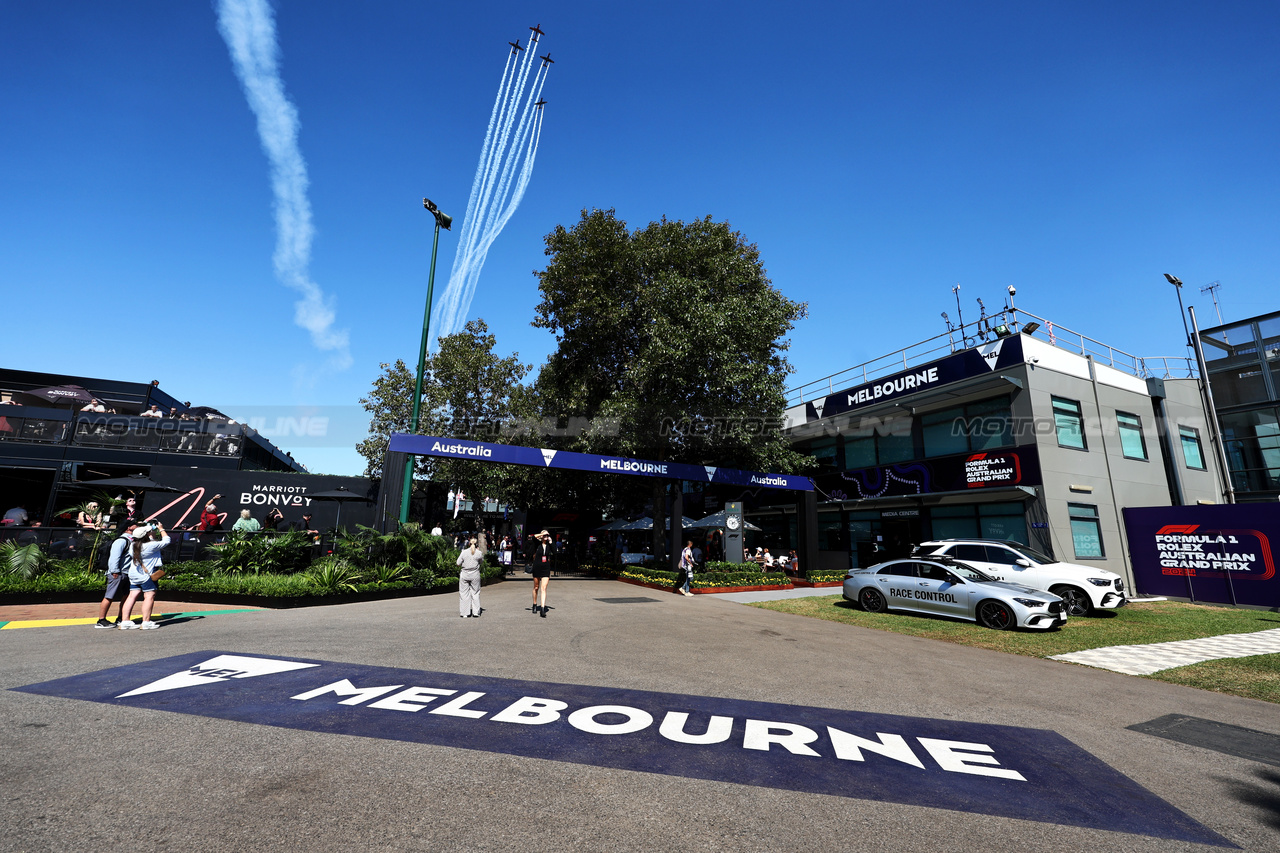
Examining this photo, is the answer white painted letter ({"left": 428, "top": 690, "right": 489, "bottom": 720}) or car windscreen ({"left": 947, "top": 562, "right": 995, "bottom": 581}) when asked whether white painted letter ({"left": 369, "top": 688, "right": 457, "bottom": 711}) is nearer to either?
white painted letter ({"left": 428, "top": 690, "right": 489, "bottom": 720})

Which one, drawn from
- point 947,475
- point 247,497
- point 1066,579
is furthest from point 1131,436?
point 247,497

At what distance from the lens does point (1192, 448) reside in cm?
2428

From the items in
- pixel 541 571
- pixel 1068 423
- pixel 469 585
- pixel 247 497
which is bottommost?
pixel 469 585

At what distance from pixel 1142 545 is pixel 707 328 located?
16754 mm

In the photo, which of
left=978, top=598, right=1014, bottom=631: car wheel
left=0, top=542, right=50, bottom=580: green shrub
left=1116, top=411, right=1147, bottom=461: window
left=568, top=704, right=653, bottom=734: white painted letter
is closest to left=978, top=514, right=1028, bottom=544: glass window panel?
left=1116, top=411, right=1147, bottom=461: window

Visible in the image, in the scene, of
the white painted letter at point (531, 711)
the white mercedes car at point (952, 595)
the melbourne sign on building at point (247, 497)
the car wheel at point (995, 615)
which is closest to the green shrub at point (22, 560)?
the melbourne sign on building at point (247, 497)

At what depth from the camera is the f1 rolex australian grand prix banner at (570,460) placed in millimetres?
16984

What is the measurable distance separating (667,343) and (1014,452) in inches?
510

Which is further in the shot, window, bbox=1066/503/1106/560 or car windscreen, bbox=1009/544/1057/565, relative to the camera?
window, bbox=1066/503/1106/560

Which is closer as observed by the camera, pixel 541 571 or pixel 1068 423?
pixel 541 571

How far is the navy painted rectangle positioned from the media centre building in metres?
17.8

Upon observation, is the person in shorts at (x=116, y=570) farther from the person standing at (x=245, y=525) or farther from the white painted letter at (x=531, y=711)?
the white painted letter at (x=531, y=711)

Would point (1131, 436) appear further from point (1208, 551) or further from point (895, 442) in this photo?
point (895, 442)

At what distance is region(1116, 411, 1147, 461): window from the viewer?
72.3ft
